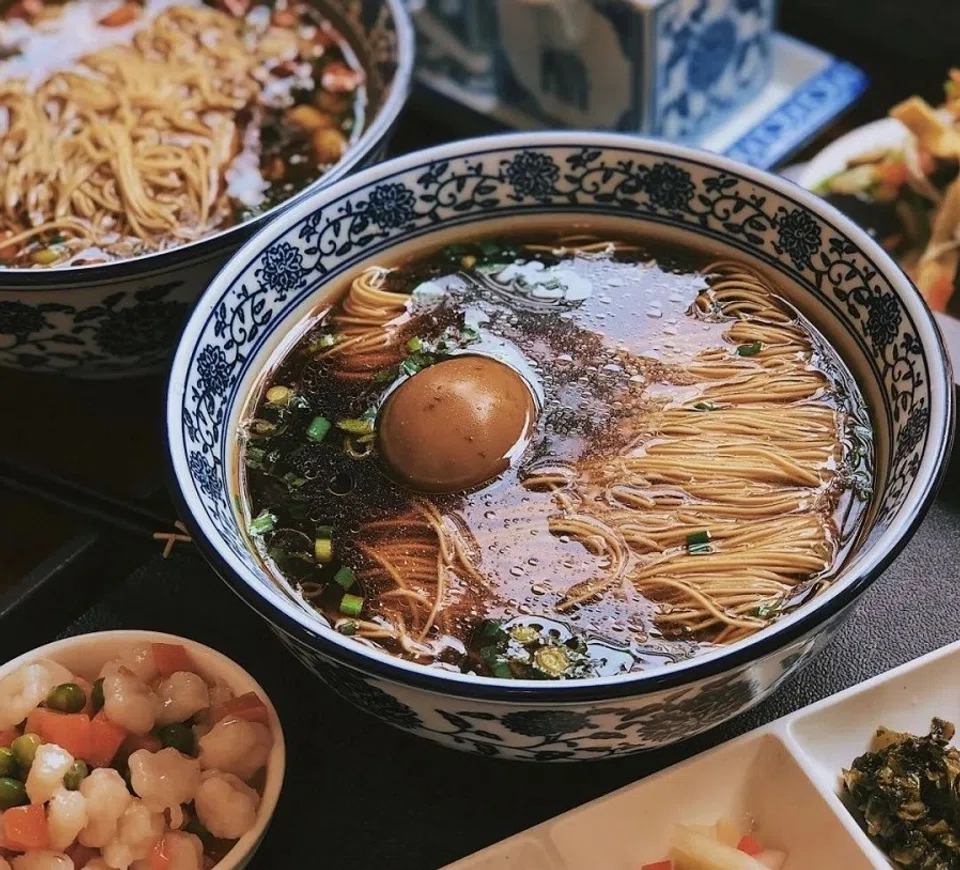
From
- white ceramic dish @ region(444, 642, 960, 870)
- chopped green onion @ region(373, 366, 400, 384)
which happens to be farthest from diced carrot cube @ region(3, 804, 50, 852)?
chopped green onion @ region(373, 366, 400, 384)

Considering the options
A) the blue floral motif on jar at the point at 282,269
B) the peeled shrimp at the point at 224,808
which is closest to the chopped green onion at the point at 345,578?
the peeled shrimp at the point at 224,808

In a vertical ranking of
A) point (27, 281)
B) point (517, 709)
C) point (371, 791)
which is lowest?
point (371, 791)

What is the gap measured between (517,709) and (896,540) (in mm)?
494

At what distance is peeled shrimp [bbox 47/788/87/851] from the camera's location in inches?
59.7

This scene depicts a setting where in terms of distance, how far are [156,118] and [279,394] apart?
91 centimetres

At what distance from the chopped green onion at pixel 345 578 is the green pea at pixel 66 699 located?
0.42 metres

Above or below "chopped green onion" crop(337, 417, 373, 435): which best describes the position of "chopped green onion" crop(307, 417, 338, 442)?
below

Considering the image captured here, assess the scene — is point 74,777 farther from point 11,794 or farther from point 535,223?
point 535,223

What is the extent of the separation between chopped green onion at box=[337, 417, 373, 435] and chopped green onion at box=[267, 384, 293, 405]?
0.11m

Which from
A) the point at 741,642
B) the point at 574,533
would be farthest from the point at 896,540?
the point at 574,533

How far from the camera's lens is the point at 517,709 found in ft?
4.41

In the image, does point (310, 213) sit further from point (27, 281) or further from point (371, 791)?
point (371, 791)

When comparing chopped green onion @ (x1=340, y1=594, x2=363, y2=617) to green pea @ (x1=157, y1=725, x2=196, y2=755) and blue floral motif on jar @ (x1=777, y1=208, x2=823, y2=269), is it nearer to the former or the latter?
green pea @ (x1=157, y1=725, x2=196, y2=755)

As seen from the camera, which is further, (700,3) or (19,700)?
(700,3)
